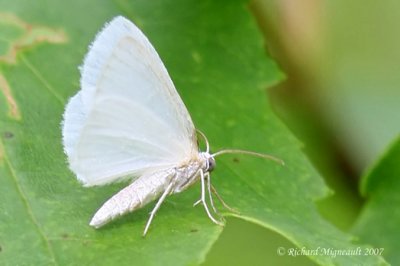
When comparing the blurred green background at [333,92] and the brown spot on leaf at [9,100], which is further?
the blurred green background at [333,92]

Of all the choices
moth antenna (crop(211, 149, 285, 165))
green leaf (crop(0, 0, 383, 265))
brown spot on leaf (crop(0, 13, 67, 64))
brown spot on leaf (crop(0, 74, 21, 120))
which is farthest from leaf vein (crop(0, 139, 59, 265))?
moth antenna (crop(211, 149, 285, 165))

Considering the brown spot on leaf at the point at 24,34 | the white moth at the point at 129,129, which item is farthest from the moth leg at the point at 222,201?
the brown spot on leaf at the point at 24,34

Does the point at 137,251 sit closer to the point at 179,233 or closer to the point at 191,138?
the point at 179,233

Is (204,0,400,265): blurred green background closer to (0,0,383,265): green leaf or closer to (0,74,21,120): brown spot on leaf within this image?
(0,0,383,265): green leaf

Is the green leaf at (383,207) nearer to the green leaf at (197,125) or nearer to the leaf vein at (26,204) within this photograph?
the green leaf at (197,125)

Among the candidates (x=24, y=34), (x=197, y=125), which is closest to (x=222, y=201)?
(x=197, y=125)

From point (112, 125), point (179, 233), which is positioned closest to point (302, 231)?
point (179, 233)
